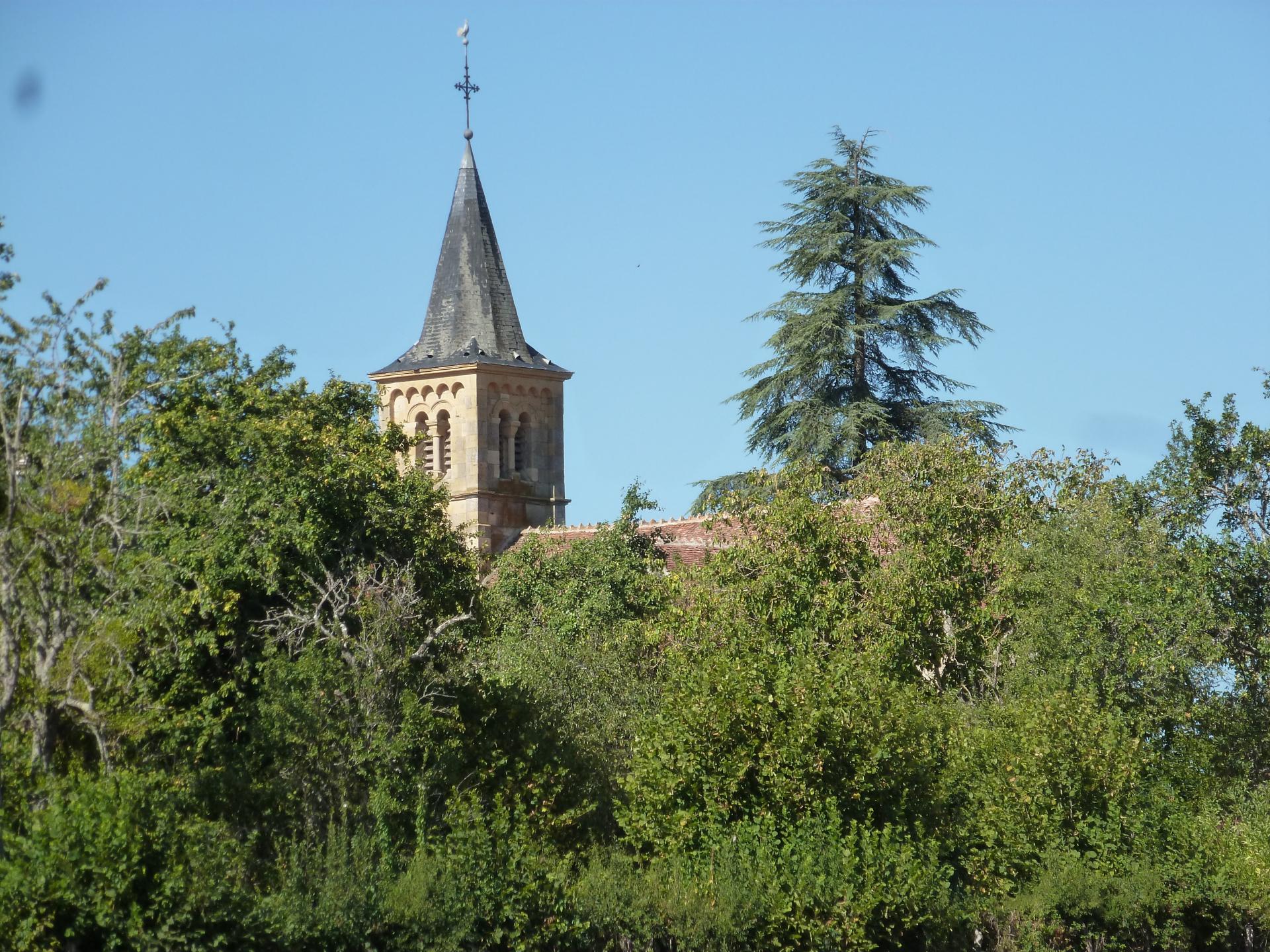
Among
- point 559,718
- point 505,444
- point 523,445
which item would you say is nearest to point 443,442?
point 505,444

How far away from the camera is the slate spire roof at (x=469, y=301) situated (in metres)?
67.2

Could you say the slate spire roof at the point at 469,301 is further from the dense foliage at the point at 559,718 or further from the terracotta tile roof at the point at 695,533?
the dense foliage at the point at 559,718

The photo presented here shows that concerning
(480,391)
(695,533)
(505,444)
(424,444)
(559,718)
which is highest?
(480,391)

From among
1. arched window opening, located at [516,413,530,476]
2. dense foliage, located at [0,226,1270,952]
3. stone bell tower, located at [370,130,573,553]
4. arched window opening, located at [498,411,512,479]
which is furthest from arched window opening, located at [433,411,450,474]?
dense foliage, located at [0,226,1270,952]

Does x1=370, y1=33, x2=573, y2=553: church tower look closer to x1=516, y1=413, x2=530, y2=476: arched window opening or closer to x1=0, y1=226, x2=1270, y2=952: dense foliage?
x1=516, y1=413, x2=530, y2=476: arched window opening

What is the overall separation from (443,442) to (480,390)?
2.30m

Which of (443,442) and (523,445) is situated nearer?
(443,442)

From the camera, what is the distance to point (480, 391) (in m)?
67.2

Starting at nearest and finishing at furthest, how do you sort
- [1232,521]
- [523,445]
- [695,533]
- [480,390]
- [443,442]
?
[1232,521] → [695,533] → [480,390] → [443,442] → [523,445]

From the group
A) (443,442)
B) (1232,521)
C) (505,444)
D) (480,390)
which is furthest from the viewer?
(505,444)

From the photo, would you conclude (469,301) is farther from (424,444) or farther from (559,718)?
(559,718)

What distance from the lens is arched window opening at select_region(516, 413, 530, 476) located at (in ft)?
225

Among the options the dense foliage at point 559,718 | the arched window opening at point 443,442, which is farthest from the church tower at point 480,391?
the dense foliage at point 559,718

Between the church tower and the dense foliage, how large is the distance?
3020cm
